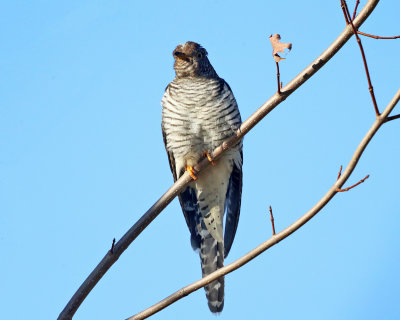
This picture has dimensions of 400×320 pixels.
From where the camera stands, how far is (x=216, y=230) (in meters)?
5.30

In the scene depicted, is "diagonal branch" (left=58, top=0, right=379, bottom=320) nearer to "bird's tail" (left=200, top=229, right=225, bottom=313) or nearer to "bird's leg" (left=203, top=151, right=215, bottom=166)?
"bird's leg" (left=203, top=151, right=215, bottom=166)

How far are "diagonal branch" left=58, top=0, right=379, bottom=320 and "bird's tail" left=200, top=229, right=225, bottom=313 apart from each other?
99 cm

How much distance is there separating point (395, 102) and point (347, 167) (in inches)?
14.3

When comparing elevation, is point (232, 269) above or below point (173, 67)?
below

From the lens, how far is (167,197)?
155 inches

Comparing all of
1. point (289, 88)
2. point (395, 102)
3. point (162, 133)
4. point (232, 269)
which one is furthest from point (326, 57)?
point (162, 133)

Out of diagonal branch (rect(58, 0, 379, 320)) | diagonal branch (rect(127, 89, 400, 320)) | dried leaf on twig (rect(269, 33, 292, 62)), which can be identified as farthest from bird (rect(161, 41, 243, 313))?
dried leaf on twig (rect(269, 33, 292, 62))

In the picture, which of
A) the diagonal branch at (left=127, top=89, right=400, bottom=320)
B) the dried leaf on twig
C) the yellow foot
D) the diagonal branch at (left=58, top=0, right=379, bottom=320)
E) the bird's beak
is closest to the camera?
the diagonal branch at (left=127, top=89, right=400, bottom=320)

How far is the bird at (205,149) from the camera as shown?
16.4ft

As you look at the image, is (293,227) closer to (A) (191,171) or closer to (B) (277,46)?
(B) (277,46)

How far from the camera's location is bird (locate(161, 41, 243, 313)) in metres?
5.00

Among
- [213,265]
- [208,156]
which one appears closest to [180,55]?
[208,156]

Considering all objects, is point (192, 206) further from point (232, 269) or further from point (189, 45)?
point (232, 269)

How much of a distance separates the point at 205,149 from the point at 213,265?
3.18ft
